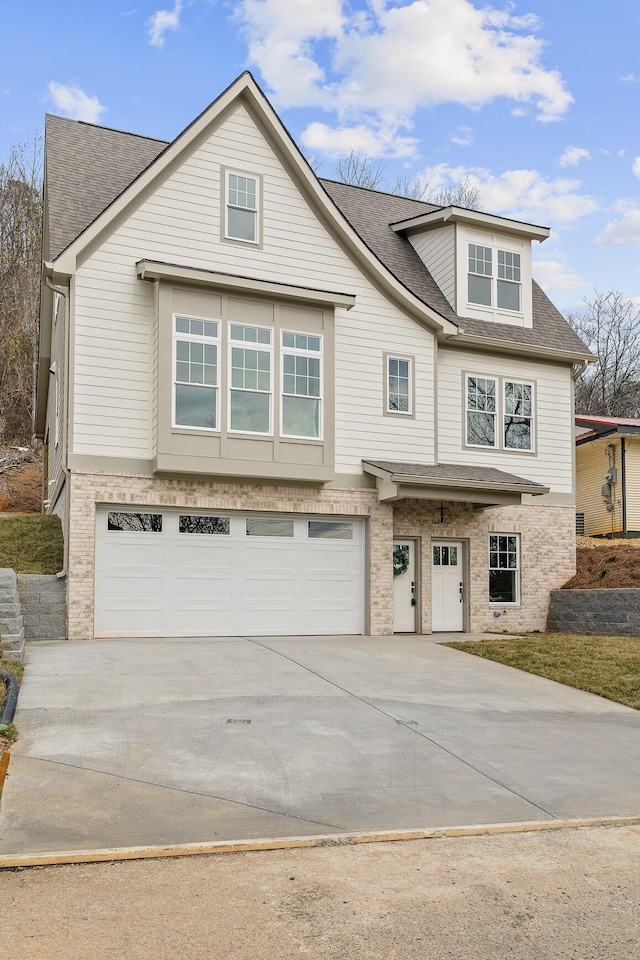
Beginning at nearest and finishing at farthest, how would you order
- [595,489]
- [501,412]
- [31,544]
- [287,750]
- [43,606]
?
[287,750] < [43,606] < [31,544] < [501,412] < [595,489]

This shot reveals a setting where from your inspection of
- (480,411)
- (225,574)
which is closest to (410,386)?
(480,411)

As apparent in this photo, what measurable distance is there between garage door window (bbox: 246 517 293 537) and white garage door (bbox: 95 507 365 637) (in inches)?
0.8

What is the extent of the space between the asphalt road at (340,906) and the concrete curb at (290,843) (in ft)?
0.32

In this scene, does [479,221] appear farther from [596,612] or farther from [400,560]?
[596,612]

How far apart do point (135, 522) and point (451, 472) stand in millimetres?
6644

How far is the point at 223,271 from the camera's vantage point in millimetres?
17438

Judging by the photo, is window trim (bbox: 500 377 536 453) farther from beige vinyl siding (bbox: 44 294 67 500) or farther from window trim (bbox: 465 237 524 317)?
beige vinyl siding (bbox: 44 294 67 500)

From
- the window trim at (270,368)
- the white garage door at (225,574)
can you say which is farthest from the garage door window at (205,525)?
the window trim at (270,368)

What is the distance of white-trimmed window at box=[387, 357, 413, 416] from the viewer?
754 inches

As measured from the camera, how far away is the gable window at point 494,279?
827 inches

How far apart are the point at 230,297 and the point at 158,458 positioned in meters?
3.43

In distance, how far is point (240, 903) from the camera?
5.13 meters

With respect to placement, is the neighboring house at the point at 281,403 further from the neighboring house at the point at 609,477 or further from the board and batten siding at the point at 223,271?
the neighboring house at the point at 609,477

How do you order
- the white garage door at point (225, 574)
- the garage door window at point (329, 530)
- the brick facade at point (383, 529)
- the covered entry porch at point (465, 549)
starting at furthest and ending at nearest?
the covered entry porch at point (465, 549) → the garage door window at point (329, 530) → the white garage door at point (225, 574) → the brick facade at point (383, 529)
